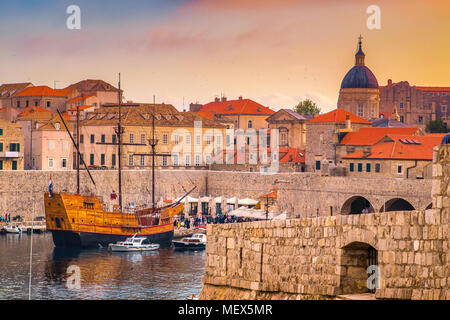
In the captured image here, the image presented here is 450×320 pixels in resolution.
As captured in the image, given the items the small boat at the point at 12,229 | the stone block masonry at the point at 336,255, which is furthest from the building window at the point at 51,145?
the stone block masonry at the point at 336,255

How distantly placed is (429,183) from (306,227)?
110 ft

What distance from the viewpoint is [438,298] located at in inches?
404

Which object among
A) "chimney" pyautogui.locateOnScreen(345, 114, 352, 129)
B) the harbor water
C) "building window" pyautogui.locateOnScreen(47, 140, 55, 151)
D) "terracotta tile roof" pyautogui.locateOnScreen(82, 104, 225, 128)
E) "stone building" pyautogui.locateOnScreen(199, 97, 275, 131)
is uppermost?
"stone building" pyautogui.locateOnScreen(199, 97, 275, 131)

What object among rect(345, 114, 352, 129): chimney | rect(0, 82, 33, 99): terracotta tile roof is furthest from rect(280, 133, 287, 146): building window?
rect(0, 82, 33, 99): terracotta tile roof

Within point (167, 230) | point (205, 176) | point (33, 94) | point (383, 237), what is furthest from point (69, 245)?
point (383, 237)

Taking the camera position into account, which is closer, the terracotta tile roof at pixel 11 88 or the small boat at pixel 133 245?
the small boat at pixel 133 245

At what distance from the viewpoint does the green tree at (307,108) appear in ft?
313

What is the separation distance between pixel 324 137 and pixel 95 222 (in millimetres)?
16580

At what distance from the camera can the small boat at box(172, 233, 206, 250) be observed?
47625mm

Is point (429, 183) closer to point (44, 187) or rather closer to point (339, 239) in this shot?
point (44, 187)

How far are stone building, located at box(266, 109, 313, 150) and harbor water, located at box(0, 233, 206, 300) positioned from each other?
24555 millimetres

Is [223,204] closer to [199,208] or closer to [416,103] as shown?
[199,208]

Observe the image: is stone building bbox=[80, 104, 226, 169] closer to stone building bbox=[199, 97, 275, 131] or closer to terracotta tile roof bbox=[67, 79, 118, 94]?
terracotta tile roof bbox=[67, 79, 118, 94]

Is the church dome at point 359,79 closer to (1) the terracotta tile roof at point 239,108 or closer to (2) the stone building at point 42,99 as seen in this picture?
(1) the terracotta tile roof at point 239,108
